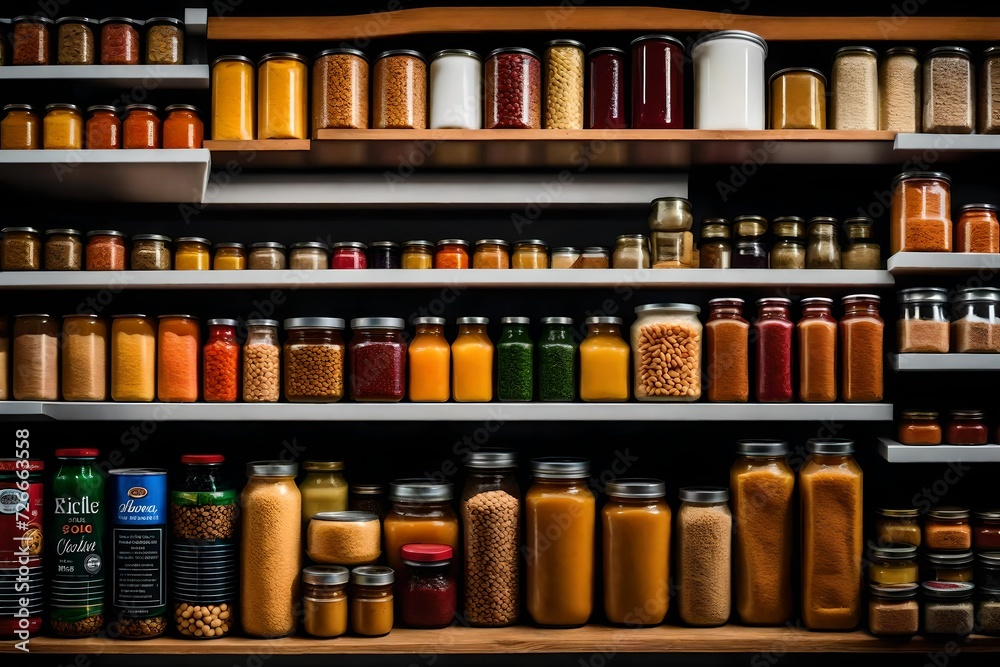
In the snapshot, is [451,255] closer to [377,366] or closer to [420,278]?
[420,278]

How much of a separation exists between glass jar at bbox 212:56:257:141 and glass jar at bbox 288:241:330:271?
0.84 ft

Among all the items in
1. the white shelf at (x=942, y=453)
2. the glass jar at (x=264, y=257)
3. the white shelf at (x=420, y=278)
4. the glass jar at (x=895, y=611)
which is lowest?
the glass jar at (x=895, y=611)

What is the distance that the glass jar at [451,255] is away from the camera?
5.92 ft

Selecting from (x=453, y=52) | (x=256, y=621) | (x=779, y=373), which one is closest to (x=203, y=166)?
(x=453, y=52)

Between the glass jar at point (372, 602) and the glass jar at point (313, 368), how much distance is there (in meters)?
0.37

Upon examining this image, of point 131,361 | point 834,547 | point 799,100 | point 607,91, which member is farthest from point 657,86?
point 131,361

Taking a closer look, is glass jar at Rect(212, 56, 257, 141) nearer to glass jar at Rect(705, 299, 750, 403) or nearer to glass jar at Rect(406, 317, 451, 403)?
glass jar at Rect(406, 317, 451, 403)

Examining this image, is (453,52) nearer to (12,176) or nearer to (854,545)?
(12,176)

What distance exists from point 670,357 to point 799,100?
614mm

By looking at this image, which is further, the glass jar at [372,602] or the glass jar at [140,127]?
the glass jar at [140,127]

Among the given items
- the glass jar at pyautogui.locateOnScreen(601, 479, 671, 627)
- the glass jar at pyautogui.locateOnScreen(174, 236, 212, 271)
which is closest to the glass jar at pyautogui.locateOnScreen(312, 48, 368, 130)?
the glass jar at pyautogui.locateOnScreen(174, 236, 212, 271)

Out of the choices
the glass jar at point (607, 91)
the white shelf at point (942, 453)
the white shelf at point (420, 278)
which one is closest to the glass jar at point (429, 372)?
the white shelf at point (420, 278)

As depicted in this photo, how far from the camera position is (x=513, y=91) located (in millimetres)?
1755

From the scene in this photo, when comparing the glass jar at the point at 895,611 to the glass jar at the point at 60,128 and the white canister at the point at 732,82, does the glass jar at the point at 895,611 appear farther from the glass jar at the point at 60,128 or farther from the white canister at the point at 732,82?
the glass jar at the point at 60,128
